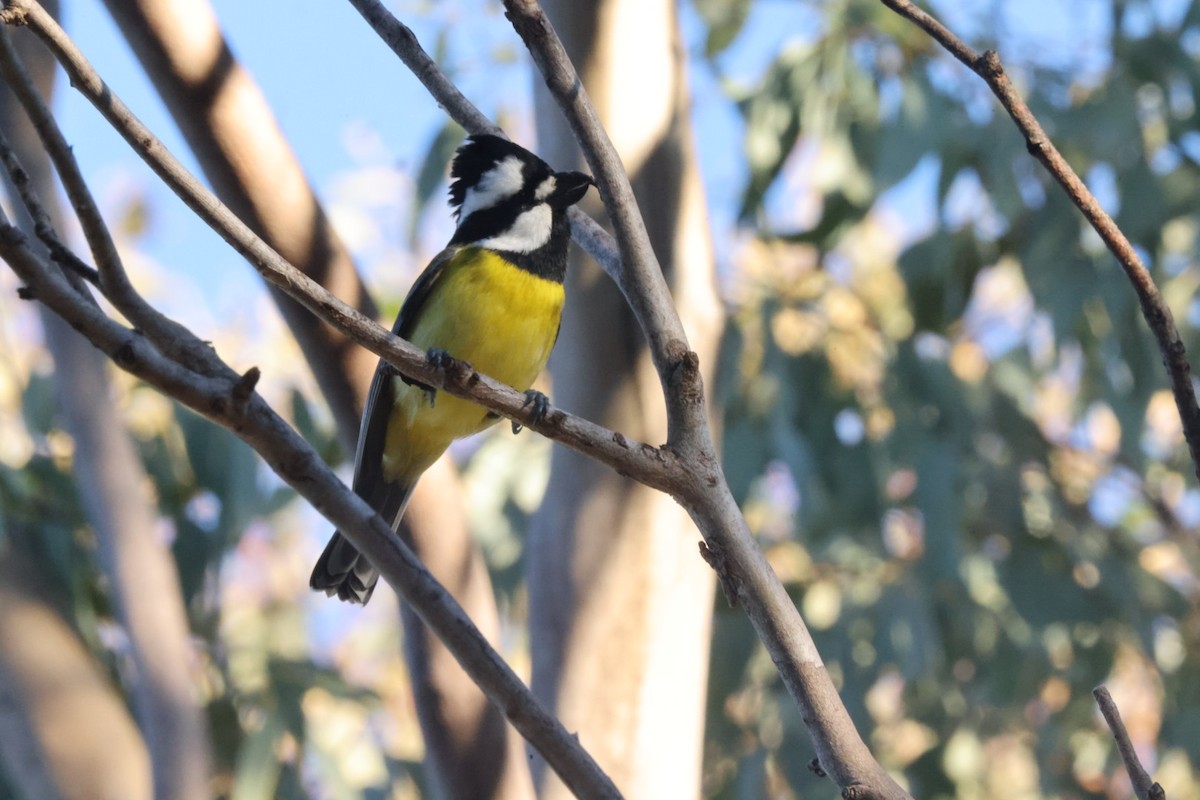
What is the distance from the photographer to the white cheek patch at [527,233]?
2.69m

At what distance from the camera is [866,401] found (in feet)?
14.9

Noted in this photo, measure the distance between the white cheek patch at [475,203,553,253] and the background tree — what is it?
2.39 feet

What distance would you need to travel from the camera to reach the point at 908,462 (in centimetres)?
392

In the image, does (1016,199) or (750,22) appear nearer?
(1016,199)

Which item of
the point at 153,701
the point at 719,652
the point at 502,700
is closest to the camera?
the point at 502,700

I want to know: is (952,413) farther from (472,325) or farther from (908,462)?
(472,325)

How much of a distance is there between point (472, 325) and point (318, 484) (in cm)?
118

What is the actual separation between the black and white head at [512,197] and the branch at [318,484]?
3.99ft

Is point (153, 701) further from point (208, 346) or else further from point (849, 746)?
point (849, 746)

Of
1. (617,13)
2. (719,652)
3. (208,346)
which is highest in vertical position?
(617,13)

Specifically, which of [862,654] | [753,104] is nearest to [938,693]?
[862,654]

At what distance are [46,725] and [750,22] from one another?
9.76 ft

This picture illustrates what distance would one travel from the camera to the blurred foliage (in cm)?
378

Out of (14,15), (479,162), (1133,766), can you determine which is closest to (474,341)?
(479,162)
